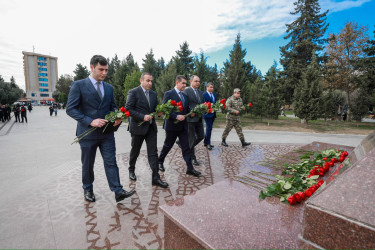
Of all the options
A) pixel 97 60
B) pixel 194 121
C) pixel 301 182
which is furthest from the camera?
pixel 194 121

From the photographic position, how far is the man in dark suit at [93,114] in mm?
2740

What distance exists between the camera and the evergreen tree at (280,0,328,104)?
66.6 feet

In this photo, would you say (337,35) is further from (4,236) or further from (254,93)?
(4,236)

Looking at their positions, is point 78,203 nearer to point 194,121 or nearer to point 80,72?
point 194,121

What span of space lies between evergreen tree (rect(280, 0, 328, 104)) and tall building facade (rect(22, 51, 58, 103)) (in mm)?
91990

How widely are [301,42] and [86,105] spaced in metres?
23.4

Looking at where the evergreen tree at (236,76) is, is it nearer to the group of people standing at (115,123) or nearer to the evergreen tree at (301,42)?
the evergreen tree at (301,42)

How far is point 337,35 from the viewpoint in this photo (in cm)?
2098

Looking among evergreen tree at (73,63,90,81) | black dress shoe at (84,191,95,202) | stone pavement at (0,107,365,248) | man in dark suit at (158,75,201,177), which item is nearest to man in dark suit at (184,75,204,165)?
man in dark suit at (158,75,201,177)

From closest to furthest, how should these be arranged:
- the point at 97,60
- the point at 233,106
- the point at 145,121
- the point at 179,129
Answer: the point at 97,60, the point at 145,121, the point at 179,129, the point at 233,106

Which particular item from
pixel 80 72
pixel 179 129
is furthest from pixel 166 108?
pixel 80 72

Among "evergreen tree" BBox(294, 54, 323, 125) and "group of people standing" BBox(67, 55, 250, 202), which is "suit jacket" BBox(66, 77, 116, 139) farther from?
"evergreen tree" BBox(294, 54, 323, 125)

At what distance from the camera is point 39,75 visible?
88125 millimetres

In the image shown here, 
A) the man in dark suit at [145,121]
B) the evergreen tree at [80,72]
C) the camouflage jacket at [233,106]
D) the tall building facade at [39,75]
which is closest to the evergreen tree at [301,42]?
the camouflage jacket at [233,106]
